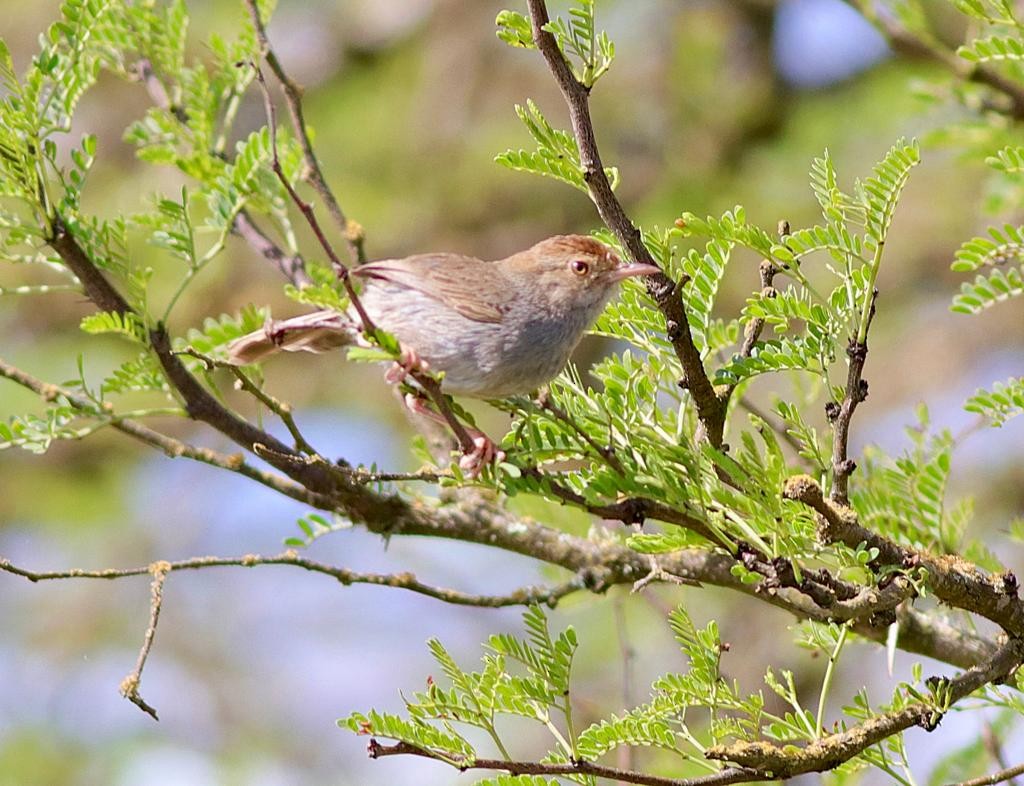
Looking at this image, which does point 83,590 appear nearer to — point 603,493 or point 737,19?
point 737,19

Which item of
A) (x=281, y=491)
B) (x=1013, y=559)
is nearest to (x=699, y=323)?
(x=281, y=491)

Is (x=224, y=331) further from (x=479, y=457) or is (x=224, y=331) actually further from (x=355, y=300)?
(x=355, y=300)

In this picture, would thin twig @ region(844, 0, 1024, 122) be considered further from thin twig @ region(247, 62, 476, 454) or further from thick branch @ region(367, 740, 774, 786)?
thick branch @ region(367, 740, 774, 786)

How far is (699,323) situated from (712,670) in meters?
0.75

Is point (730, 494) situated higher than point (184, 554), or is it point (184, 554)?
point (184, 554)

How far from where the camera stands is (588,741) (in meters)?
2.24

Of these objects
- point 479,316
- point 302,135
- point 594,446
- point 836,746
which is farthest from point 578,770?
point 302,135

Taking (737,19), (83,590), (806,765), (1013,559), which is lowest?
→ (806,765)

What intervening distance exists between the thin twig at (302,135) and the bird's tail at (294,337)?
0.46 metres

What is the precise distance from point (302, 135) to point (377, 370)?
494cm

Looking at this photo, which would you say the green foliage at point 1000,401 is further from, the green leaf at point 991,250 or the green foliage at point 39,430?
the green foliage at point 39,430

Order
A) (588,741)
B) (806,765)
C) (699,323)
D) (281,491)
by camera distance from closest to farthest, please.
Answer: (806,765) → (588,741) → (699,323) → (281,491)

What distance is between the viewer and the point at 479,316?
10.5 ft

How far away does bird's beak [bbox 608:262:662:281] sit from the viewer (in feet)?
6.94
